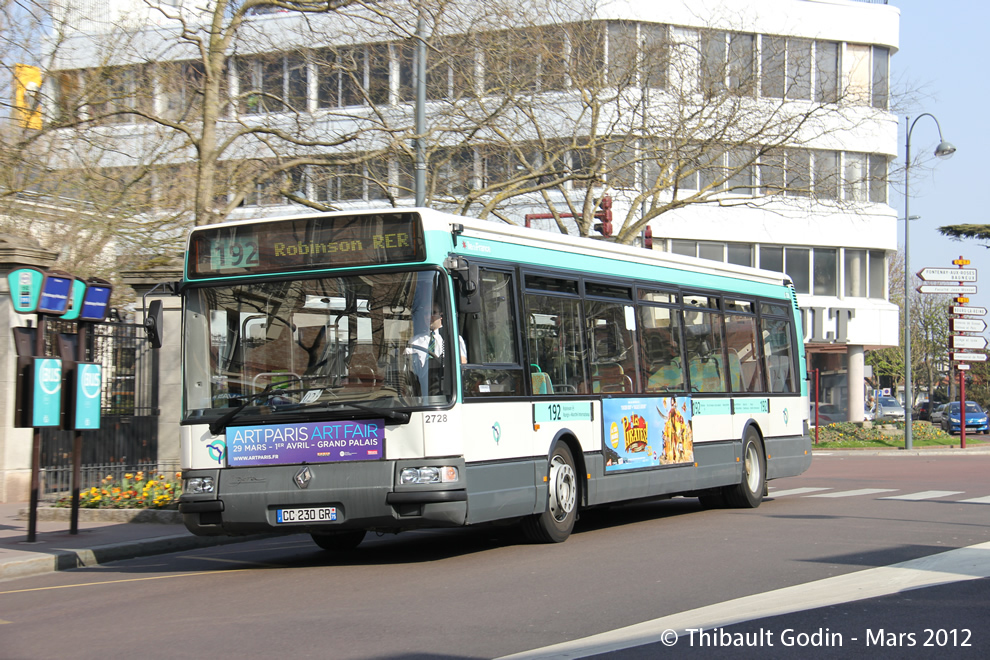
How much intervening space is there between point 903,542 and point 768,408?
531 centimetres

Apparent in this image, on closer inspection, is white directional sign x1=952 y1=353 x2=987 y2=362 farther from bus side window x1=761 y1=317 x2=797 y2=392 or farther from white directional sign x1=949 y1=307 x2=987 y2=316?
bus side window x1=761 y1=317 x2=797 y2=392

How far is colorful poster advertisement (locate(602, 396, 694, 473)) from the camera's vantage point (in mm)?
12578

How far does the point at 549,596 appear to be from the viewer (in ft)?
27.1

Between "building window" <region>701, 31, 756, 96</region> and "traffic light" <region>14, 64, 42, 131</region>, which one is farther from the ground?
"building window" <region>701, 31, 756, 96</region>

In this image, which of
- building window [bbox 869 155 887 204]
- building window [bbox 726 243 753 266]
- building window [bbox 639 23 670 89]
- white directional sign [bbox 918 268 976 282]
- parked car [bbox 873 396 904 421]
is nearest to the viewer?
building window [bbox 639 23 670 89]

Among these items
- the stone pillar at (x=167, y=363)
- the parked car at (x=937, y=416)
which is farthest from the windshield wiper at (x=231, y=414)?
the parked car at (x=937, y=416)

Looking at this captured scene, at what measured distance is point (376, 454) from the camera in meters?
9.76

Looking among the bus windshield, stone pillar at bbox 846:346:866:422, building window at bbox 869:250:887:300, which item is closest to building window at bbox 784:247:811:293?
building window at bbox 869:250:887:300

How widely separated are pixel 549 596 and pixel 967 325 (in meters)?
30.3

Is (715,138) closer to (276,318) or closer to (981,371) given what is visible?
(276,318)

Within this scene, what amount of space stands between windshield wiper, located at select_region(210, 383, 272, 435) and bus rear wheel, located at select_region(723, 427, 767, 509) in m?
7.54

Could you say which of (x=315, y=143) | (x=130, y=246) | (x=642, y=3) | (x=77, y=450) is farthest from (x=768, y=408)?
(x=642, y=3)

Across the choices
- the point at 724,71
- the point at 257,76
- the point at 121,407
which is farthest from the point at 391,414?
the point at 724,71

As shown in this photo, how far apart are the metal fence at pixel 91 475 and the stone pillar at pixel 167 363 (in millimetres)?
221
